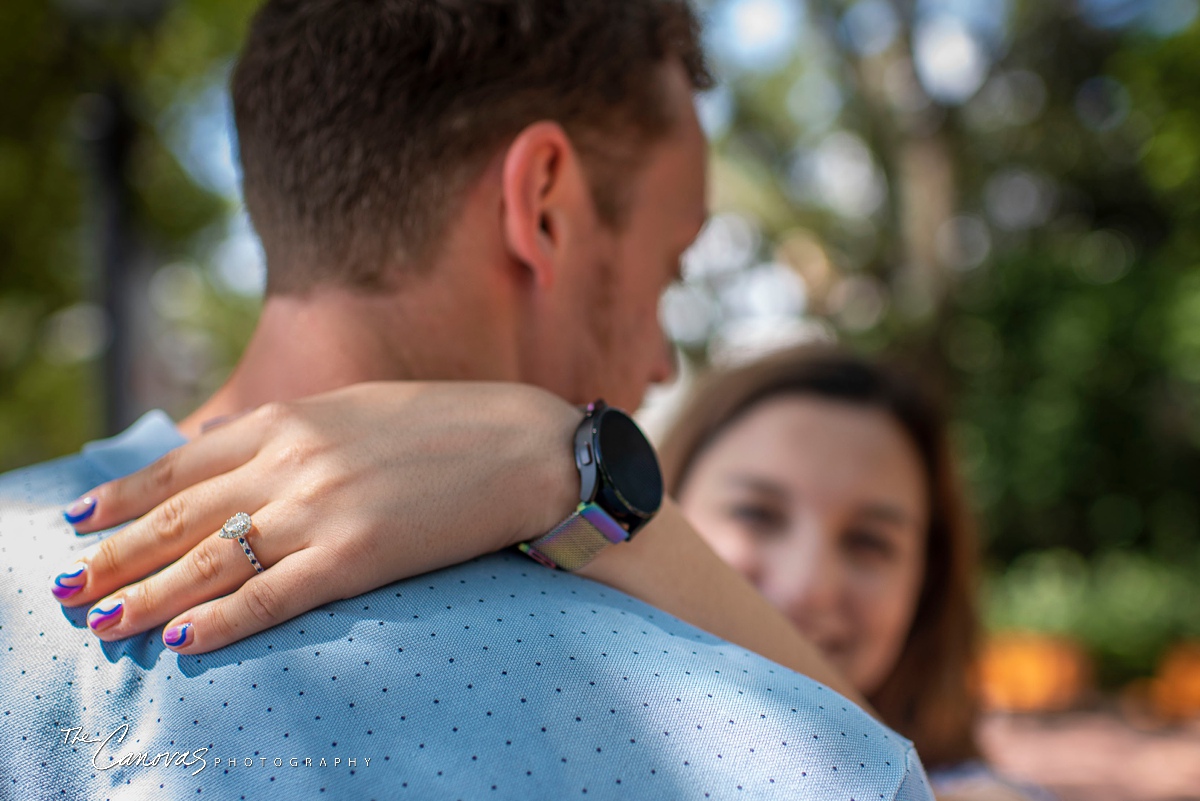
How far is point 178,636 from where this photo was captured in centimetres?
104

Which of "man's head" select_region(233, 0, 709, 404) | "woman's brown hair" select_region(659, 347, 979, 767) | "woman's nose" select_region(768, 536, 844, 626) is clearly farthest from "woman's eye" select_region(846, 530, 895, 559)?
"man's head" select_region(233, 0, 709, 404)

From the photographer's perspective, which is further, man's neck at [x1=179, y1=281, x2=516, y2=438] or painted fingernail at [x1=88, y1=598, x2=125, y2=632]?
man's neck at [x1=179, y1=281, x2=516, y2=438]

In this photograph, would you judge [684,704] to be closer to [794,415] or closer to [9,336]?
[794,415]

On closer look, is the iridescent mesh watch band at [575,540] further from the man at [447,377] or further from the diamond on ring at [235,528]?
the diamond on ring at [235,528]

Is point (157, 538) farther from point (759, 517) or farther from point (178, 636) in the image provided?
point (759, 517)

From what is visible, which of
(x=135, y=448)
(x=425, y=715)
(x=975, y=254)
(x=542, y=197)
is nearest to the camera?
(x=425, y=715)

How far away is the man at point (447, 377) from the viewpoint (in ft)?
3.25

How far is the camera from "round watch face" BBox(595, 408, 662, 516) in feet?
4.23

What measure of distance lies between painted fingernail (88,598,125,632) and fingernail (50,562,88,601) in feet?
0.16

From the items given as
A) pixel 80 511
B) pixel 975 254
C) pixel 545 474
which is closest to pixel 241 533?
pixel 80 511

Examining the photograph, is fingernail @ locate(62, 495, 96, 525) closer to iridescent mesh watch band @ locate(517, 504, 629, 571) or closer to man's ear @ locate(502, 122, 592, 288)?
iridescent mesh watch band @ locate(517, 504, 629, 571)

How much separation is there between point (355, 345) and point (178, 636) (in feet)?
1.67

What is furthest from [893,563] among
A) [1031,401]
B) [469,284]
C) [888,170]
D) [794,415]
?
[888,170]

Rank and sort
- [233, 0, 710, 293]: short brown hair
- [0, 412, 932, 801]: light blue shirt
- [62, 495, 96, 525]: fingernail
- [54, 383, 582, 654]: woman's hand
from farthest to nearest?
[233, 0, 710, 293]: short brown hair
[62, 495, 96, 525]: fingernail
[54, 383, 582, 654]: woman's hand
[0, 412, 932, 801]: light blue shirt
